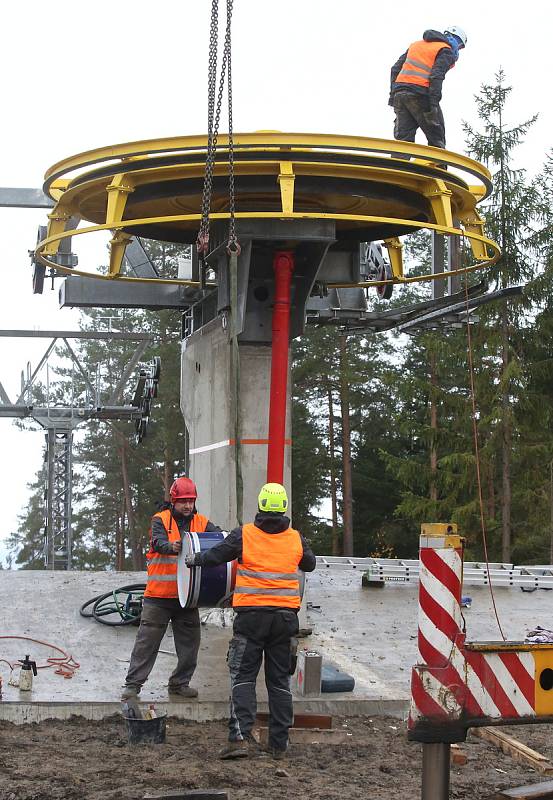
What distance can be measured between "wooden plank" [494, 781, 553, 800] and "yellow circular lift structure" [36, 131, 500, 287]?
5.76m

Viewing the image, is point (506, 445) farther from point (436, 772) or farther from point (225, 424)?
point (436, 772)

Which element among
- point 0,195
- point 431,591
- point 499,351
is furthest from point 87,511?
point 431,591

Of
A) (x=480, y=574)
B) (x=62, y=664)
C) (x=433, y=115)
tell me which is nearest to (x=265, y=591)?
(x=62, y=664)

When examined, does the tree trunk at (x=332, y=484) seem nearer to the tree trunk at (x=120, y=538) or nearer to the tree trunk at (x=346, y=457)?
A: the tree trunk at (x=346, y=457)

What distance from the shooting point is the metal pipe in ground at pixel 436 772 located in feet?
20.7

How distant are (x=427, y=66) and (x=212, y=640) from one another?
6.86m

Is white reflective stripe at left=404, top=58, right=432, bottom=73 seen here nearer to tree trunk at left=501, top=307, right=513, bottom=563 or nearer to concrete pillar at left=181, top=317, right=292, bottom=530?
concrete pillar at left=181, top=317, right=292, bottom=530

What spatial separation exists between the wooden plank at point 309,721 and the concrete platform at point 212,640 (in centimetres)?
73

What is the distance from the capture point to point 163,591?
10164mm

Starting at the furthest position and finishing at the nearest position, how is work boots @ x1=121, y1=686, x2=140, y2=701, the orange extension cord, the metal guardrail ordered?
the metal guardrail < the orange extension cord < work boots @ x1=121, y1=686, x2=140, y2=701

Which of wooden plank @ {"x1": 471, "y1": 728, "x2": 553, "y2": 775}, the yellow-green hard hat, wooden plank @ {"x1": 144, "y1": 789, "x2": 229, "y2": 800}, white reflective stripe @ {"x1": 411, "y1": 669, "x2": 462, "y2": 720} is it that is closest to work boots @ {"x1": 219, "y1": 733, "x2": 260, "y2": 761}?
wooden plank @ {"x1": 144, "y1": 789, "x2": 229, "y2": 800}

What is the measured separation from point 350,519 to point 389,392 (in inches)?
241

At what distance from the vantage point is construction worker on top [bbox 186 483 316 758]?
8820 millimetres

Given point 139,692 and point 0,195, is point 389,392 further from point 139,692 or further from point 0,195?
point 139,692
